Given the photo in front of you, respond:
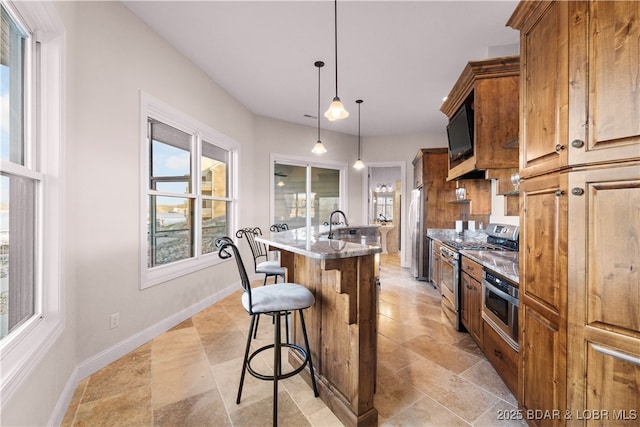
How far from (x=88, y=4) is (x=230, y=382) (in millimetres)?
3008

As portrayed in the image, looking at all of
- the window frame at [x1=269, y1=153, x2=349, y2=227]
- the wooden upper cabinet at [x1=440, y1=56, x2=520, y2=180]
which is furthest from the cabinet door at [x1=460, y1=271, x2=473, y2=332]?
the window frame at [x1=269, y1=153, x2=349, y2=227]

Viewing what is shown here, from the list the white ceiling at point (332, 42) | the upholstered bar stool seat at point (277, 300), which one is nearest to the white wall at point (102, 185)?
the white ceiling at point (332, 42)

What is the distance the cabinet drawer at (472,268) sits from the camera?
2.27 meters

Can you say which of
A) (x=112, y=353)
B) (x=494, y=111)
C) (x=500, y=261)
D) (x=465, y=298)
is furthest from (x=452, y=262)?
(x=112, y=353)

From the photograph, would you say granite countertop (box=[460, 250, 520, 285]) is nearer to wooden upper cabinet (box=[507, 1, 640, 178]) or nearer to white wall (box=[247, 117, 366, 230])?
wooden upper cabinet (box=[507, 1, 640, 178])

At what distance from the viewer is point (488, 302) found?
211 cm

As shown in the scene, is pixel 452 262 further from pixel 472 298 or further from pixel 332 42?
pixel 332 42

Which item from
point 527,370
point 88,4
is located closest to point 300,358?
point 527,370

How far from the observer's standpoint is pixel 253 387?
6.25 feet

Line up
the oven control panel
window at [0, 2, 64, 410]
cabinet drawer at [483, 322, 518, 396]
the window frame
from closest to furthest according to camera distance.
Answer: window at [0, 2, 64, 410], cabinet drawer at [483, 322, 518, 396], the oven control panel, the window frame

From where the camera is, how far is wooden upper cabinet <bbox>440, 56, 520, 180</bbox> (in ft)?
8.23

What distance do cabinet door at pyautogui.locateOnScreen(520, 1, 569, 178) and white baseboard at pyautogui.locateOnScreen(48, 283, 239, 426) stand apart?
2.99m

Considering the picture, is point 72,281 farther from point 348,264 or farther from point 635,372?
point 635,372

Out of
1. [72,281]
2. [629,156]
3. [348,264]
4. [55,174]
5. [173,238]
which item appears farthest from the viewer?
[173,238]
